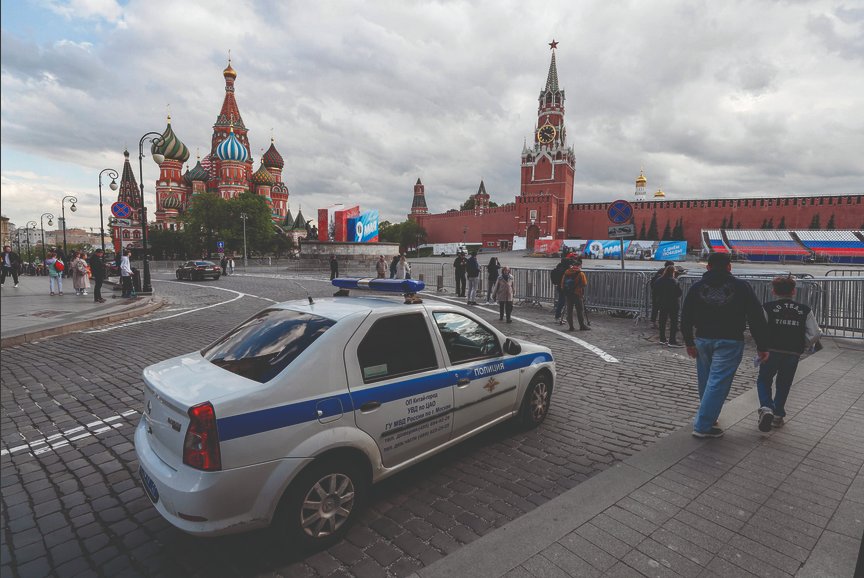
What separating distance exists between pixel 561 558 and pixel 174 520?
234 cm

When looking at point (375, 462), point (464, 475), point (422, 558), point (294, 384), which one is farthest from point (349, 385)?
point (464, 475)

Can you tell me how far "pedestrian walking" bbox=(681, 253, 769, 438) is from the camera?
4.40m

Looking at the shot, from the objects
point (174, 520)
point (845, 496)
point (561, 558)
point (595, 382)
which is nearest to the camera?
point (174, 520)

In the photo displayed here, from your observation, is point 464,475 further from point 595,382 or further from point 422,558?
point 595,382

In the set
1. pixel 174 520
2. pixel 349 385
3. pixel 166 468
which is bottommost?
pixel 174 520

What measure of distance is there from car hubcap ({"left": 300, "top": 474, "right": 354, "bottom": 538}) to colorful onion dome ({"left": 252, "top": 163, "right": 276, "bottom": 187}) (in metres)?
83.2

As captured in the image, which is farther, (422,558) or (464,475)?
(464,475)

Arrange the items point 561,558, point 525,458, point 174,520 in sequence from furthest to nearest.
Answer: point 525,458 < point 561,558 < point 174,520

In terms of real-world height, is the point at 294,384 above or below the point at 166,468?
above

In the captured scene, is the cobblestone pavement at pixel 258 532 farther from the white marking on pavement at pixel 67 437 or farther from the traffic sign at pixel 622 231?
the traffic sign at pixel 622 231

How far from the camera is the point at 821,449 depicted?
4.30 meters

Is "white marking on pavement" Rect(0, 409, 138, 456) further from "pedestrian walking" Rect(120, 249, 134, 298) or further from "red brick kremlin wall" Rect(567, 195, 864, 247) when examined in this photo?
"red brick kremlin wall" Rect(567, 195, 864, 247)

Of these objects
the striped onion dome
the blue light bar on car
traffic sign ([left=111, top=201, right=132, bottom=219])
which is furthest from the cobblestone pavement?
the striped onion dome

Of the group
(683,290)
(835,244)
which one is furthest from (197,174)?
(835,244)
